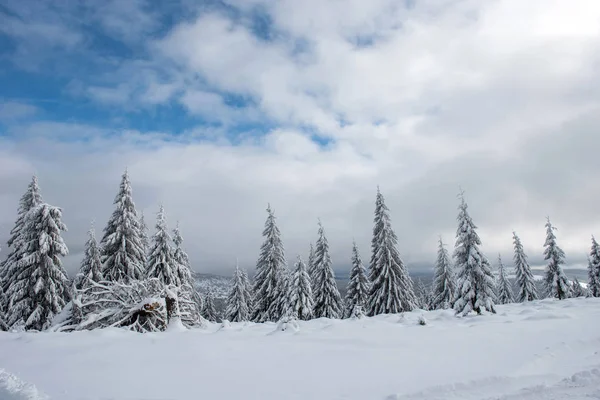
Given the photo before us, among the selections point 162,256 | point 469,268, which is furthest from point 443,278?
point 162,256

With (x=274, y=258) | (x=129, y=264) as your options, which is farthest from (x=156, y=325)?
(x=274, y=258)

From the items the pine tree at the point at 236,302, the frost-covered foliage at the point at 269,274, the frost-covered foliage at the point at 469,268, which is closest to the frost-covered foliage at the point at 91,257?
the frost-covered foliage at the point at 269,274

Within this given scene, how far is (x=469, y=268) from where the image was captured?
2284 cm

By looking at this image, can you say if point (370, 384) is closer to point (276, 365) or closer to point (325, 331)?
point (276, 365)

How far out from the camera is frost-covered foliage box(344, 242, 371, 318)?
3278 centimetres

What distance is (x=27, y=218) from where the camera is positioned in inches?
882

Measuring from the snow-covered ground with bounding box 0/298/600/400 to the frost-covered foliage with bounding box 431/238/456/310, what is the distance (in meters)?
29.8

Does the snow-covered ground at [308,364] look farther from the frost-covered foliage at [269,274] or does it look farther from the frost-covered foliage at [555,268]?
the frost-covered foliage at [555,268]

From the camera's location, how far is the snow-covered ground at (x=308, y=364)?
4.91m

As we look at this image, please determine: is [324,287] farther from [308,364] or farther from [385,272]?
[308,364]

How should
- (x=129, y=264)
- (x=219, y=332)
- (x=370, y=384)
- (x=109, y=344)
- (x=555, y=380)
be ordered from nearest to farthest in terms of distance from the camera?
(x=370, y=384) → (x=555, y=380) → (x=109, y=344) → (x=219, y=332) → (x=129, y=264)

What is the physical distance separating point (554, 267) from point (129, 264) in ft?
132

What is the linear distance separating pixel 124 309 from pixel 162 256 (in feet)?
58.6

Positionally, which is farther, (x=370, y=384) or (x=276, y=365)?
(x=276, y=365)
